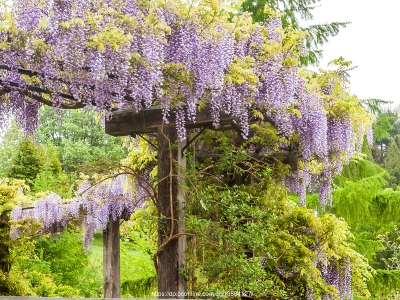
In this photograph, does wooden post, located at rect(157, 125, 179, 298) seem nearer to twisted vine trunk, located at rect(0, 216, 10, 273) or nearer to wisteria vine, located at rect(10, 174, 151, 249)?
wisteria vine, located at rect(10, 174, 151, 249)

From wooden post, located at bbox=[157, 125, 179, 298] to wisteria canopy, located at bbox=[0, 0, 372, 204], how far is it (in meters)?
0.25

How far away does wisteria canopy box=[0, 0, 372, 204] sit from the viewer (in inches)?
125

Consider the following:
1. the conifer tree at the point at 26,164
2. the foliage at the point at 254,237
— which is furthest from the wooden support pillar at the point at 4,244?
the conifer tree at the point at 26,164

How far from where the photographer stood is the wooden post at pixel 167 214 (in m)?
4.06

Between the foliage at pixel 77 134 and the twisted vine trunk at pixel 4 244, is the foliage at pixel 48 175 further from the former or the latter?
the foliage at pixel 77 134

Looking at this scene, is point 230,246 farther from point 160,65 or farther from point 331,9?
point 331,9

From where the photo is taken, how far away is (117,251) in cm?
711

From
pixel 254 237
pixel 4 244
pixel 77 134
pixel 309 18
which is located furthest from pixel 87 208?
pixel 77 134

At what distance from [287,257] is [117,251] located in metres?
2.91

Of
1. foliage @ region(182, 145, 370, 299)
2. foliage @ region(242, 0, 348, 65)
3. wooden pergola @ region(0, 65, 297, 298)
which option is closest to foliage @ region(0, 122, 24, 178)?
foliage @ region(242, 0, 348, 65)

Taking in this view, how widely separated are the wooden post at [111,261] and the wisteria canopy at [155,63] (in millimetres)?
3142

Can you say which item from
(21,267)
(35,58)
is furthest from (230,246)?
(21,267)

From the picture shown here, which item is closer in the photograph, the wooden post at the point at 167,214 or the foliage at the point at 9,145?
the wooden post at the point at 167,214

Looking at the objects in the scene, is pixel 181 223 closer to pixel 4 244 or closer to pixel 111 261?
pixel 111 261
